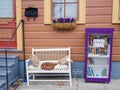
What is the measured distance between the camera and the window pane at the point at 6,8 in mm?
5406

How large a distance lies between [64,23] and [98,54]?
101cm

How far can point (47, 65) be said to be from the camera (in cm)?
480

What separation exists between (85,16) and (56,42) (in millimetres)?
887

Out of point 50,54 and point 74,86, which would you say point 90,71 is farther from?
point 50,54

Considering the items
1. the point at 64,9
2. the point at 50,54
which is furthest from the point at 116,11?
the point at 50,54

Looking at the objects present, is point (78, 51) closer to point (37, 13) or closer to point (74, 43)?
point (74, 43)

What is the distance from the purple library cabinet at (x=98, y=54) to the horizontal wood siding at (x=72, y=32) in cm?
23

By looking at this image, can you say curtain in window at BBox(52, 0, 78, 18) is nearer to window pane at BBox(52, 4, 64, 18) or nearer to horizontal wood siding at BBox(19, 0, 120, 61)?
window pane at BBox(52, 4, 64, 18)

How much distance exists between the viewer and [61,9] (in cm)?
525

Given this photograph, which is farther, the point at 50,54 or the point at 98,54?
the point at 50,54

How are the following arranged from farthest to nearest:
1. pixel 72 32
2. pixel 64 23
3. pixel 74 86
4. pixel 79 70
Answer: pixel 79 70 < pixel 72 32 < pixel 64 23 < pixel 74 86

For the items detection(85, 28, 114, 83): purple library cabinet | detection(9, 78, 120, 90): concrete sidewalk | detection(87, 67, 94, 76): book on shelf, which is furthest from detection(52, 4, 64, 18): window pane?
detection(9, 78, 120, 90): concrete sidewalk

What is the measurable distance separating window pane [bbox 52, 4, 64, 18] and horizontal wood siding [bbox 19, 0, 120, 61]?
0.26m

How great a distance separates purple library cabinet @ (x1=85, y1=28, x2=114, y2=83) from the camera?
4.81 meters
